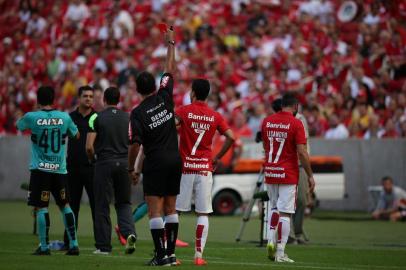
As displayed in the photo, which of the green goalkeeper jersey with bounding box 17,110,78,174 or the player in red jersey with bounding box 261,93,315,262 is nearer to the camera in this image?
the player in red jersey with bounding box 261,93,315,262

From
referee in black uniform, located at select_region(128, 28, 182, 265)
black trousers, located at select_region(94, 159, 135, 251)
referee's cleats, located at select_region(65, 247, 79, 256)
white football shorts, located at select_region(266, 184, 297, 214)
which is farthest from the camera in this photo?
black trousers, located at select_region(94, 159, 135, 251)

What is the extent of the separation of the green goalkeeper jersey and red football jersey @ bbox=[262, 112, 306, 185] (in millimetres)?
2706

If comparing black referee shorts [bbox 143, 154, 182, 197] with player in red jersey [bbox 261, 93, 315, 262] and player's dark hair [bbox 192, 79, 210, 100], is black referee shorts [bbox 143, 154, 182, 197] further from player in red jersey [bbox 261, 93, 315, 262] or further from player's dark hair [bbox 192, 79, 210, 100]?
player in red jersey [bbox 261, 93, 315, 262]

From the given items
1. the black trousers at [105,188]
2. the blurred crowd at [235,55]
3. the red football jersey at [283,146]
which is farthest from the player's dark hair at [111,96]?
the blurred crowd at [235,55]

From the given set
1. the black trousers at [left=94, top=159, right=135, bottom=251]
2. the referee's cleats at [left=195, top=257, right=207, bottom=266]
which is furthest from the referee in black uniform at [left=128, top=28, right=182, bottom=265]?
the black trousers at [left=94, top=159, right=135, bottom=251]

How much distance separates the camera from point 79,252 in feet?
50.4

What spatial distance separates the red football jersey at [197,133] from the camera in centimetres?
1398

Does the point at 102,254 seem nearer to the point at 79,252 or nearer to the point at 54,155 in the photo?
the point at 79,252

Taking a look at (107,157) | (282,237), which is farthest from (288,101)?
(107,157)

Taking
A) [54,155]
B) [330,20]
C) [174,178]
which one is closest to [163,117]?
[174,178]

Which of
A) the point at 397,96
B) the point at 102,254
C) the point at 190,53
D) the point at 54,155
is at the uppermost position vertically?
the point at 190,53

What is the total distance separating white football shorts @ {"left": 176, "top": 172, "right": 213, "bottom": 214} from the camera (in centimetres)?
1391

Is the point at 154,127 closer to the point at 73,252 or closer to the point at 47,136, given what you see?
the point at 47,136

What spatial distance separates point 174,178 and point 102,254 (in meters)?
2.52
